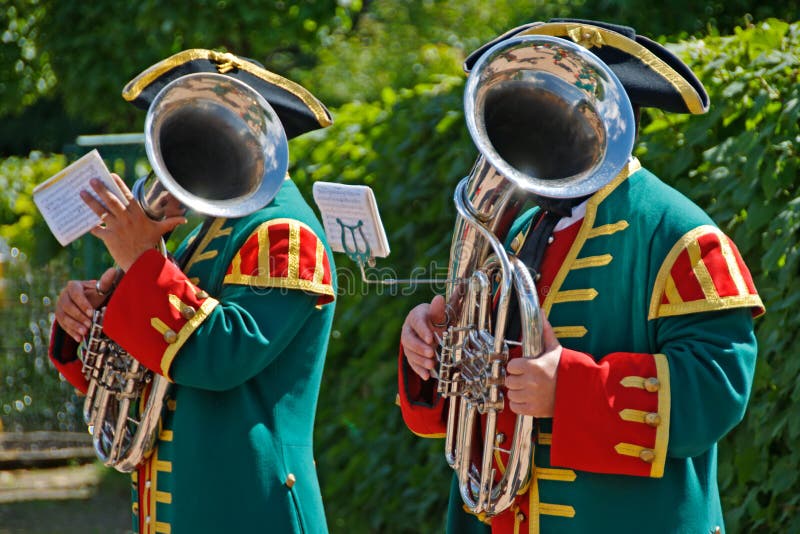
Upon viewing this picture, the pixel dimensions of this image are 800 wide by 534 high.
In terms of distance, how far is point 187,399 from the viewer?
10.0 feet

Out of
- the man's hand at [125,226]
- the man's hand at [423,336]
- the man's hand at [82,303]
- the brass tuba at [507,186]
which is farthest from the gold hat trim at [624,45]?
the man's hand at [82,303]

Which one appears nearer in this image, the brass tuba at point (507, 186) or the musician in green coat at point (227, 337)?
the brass tuba at point (507, 186)

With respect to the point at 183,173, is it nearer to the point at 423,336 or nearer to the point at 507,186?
the point at 423,336

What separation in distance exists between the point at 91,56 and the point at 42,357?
2380 millimetres

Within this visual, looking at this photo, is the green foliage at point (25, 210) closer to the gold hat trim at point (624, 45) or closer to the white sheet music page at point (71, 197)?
the white sheet music page at point (71, 197)

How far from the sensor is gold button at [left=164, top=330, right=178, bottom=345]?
2893 millimetres

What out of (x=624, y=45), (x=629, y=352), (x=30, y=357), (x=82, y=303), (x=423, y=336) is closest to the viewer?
(x=629, y=352)

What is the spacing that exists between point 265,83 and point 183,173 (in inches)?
15.0

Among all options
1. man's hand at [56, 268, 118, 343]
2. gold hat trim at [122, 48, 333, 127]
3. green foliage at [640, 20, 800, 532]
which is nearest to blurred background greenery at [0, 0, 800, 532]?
green foliage at [640, 20, 800, 532]

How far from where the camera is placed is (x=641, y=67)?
2.46 metres

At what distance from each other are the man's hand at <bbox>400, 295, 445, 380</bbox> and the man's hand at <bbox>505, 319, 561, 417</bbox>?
30 centimetres

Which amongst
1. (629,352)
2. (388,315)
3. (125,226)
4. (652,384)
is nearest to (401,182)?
(388,315)

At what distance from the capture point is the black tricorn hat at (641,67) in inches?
95.2

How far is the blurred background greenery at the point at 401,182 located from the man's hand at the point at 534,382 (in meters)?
1.34
